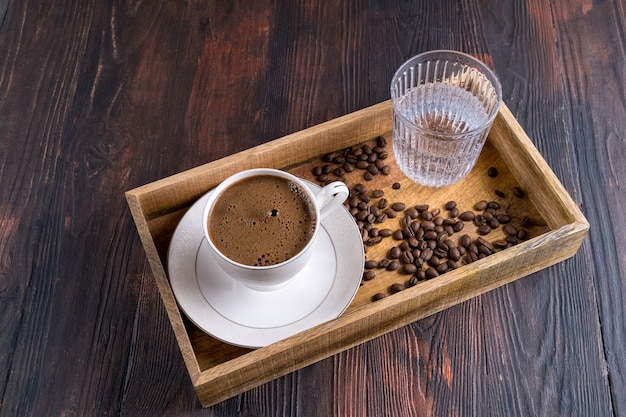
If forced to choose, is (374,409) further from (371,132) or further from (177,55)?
(177,55)

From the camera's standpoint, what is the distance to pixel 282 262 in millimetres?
1240

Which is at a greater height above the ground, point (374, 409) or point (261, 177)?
point (261, 177)

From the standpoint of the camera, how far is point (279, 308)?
130 cm

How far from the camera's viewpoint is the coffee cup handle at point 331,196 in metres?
1.28

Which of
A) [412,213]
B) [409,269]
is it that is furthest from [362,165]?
[409,269]

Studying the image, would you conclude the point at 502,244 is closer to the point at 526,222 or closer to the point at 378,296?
the point at 526,222

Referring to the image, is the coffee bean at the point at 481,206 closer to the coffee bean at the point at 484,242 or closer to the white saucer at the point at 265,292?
the coffee bean at the point at 484,242

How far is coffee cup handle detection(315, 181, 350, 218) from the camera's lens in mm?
1284

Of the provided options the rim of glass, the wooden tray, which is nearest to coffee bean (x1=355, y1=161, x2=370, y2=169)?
the wooden tray

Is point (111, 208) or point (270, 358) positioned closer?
point (270, 358)

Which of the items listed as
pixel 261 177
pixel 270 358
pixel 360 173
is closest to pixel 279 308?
pixel 270 358

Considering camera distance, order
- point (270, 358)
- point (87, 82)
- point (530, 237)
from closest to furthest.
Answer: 1. point (270, 358)
2. point (530, 237)
3. point (87, 82)

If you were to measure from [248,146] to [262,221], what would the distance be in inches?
16.0

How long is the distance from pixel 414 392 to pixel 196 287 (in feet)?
1.37
